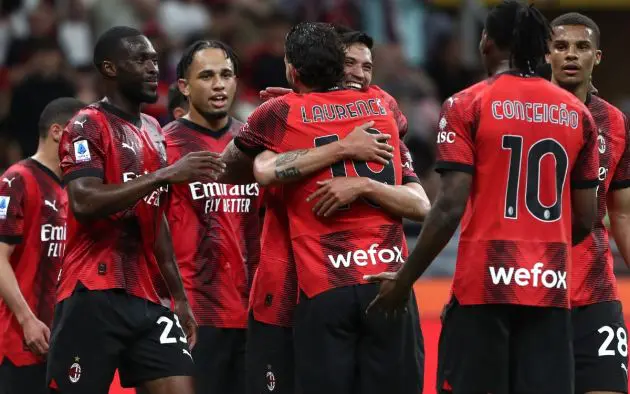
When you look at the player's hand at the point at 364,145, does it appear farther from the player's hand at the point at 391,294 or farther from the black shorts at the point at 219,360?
the black shorts at the point at 219,360

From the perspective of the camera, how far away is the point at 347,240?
6.51m

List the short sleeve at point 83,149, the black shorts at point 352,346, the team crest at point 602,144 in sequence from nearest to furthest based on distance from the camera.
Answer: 1. the black shorts at point 352,346
2. the short sleeve at point 83,149
3. the team crest at point 602,144

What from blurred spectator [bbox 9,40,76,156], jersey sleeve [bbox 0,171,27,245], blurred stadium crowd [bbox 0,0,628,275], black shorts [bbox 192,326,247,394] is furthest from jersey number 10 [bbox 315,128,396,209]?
blurred spectator [bbox 9,40,76,156]

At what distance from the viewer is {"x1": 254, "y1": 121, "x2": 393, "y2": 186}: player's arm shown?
651 cm

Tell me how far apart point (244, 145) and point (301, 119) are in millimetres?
404

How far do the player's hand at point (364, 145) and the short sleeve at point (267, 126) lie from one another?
0.32 meters

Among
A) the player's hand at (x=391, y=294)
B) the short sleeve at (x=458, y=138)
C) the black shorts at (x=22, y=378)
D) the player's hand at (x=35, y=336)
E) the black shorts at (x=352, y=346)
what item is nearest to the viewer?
the short sleeve at (x=458, y=138)

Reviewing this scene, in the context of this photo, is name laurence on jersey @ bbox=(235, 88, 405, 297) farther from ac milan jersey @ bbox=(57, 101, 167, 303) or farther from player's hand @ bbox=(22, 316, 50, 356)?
player's hand @ bbox=(22, 316, 50, 356)

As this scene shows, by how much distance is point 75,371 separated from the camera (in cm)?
695

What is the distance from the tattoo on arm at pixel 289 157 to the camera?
21.5 feet

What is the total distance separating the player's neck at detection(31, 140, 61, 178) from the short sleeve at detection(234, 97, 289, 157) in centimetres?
196

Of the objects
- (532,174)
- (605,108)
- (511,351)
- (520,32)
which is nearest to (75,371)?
(511,351)

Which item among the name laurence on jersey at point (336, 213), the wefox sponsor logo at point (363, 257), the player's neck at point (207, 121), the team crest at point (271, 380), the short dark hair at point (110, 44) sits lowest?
the team crest at point (271, 380)

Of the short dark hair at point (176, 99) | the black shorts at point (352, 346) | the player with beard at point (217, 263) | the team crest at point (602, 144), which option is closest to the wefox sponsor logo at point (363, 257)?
the black shorts at point (352, 346)
